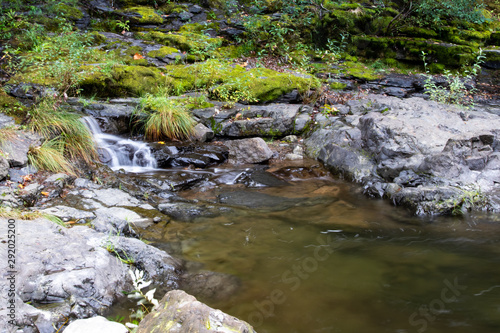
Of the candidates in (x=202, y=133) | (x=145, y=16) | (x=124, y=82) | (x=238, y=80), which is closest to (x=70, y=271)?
(x=202, y=133)

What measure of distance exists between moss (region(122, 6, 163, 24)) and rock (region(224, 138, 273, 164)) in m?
8.58

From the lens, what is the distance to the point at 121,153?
22.6 feet

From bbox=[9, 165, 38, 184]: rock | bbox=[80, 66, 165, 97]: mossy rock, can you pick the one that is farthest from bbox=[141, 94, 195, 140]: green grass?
bbox=[9, 165, 38, 184]: rock

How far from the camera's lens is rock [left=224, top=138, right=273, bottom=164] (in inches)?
293

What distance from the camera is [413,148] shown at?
623 centimetres

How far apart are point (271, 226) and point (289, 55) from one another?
9.49 metres

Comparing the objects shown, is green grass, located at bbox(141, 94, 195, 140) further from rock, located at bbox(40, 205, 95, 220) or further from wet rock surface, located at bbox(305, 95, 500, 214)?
rock, located at bbox(40, 205, 95, 220)

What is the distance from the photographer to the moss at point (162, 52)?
34.7 ft

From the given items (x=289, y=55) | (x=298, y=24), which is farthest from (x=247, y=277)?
(x=298, y=24)

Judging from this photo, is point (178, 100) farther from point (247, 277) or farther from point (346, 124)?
point (247, 277)

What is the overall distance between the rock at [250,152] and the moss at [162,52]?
16.5ft

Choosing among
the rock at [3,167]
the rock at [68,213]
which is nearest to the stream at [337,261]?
the rock at [68,213]

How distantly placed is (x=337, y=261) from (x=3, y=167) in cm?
501

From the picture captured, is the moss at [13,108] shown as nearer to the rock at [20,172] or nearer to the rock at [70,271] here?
the rock at [20,172]
